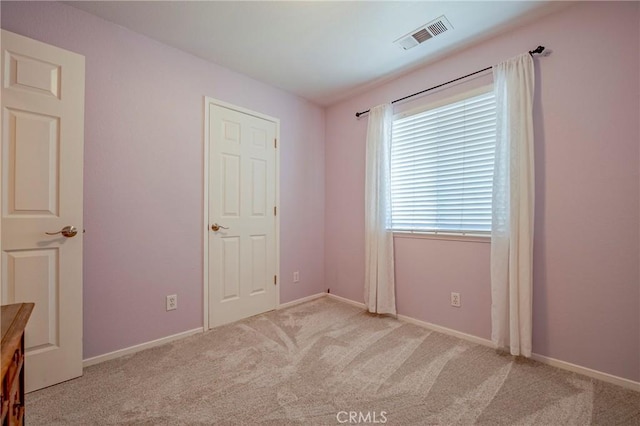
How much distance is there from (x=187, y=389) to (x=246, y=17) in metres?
2.56

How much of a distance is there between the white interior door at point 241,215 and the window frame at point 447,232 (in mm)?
1362

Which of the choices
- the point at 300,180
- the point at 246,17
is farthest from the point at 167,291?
the point at 246,17

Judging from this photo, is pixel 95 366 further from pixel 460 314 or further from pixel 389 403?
pixel 460 314

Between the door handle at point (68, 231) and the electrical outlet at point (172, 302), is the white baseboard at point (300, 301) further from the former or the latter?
the door handle at point (68, 231)

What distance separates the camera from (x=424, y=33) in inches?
87.7

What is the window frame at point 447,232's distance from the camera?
2.36 m

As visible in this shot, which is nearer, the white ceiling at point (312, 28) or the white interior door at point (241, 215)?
the white ceiling at point (312, 28)

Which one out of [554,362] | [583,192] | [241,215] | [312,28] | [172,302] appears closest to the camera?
[583,192]

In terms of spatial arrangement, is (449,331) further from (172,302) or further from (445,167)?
(172,302)

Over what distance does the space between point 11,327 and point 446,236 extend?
2736mm

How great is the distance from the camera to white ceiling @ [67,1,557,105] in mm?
1961

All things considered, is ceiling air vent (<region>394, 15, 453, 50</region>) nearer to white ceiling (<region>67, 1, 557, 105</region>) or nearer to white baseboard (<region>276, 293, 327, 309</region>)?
white ceiling (<region>67, 1, 557, 105</region>)

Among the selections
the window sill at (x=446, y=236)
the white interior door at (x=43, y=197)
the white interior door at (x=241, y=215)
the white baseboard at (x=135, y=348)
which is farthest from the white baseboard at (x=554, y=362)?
the white interior door at (x=43, y=197)

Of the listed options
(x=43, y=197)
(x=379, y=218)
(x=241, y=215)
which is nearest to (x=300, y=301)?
(x=241, y=215)
